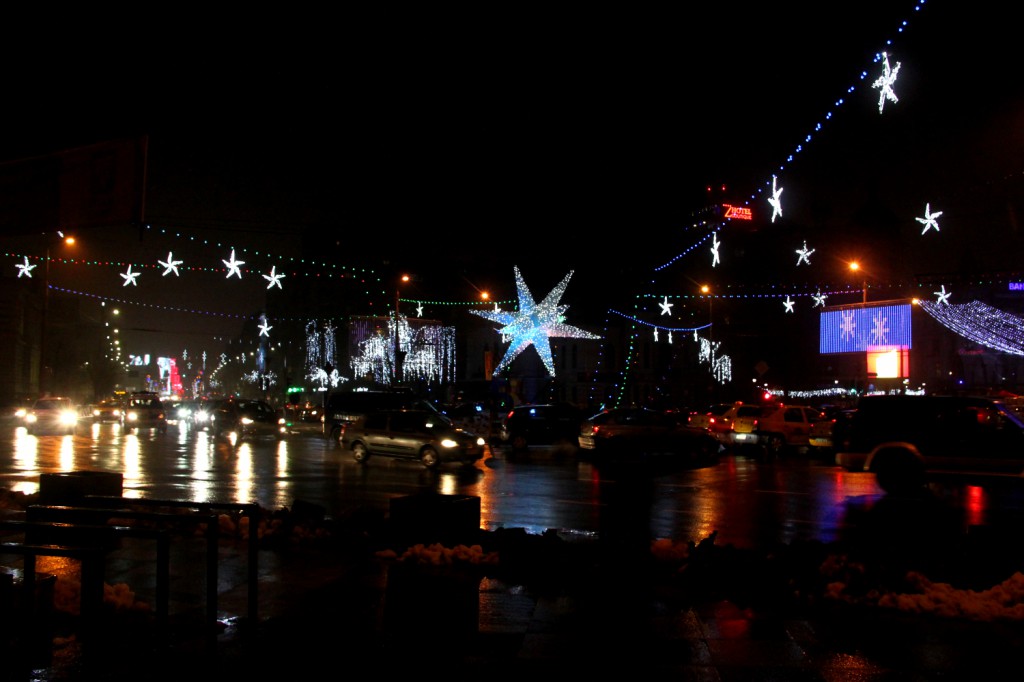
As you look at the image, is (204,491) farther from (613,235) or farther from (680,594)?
(613,235)

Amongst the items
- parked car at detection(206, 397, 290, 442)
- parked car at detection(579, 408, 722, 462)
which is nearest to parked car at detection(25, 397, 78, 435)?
parked car at detection(206, 397, 290, 442)

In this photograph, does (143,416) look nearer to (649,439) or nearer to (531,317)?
(531,317)

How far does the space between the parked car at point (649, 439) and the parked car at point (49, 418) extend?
26424mm

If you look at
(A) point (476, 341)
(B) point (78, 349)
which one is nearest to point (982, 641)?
(A) point (476, 341)

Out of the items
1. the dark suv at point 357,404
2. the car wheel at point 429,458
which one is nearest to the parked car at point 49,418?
the dark suv at point 357,404

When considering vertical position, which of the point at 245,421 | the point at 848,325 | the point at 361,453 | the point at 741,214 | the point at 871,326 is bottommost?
the point at 361,453

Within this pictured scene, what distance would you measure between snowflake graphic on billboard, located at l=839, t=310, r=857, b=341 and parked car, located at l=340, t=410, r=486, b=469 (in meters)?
27.5

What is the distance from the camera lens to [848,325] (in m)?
45.3

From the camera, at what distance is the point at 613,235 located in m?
67.4

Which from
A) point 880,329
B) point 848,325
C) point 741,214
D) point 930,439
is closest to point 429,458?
point 930,439

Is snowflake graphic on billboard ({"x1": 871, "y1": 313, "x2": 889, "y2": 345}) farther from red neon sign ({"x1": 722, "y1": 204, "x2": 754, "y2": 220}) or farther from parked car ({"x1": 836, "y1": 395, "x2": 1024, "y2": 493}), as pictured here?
parked car ({"x1": 836, "y1": 395, "x2": 1024, "y2": 493})

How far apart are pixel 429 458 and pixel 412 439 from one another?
857 millimetres

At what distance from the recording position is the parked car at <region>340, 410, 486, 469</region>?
23719 millimetres

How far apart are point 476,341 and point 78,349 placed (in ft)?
153
